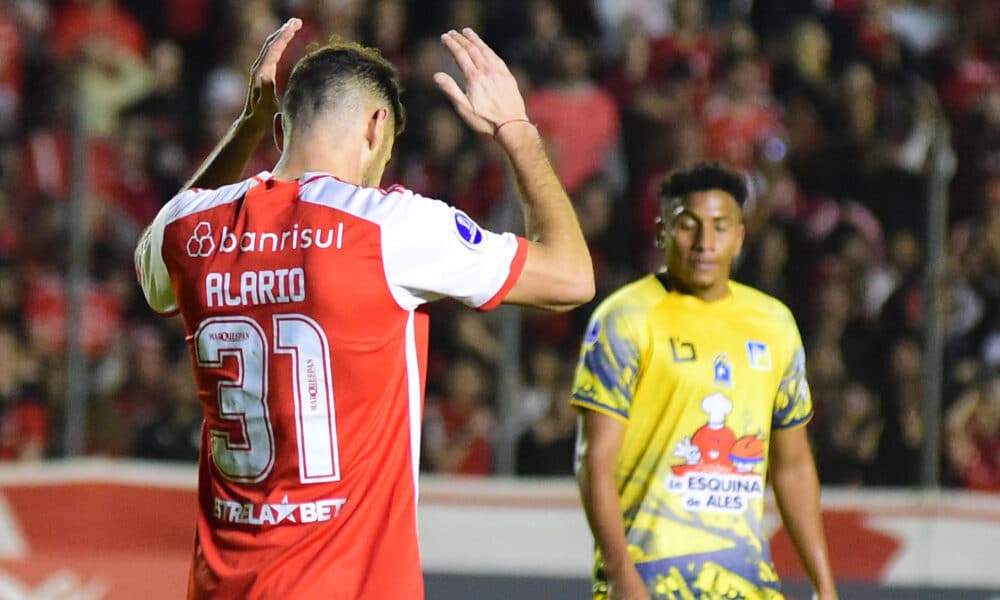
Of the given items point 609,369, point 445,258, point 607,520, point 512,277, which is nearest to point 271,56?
point 445,258

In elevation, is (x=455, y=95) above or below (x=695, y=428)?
above

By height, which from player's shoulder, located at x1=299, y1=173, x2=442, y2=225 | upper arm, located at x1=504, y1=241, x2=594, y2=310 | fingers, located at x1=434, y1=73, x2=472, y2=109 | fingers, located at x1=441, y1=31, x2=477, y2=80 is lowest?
upper arm, located at x1=504, y1=241, x2=594, y2=310

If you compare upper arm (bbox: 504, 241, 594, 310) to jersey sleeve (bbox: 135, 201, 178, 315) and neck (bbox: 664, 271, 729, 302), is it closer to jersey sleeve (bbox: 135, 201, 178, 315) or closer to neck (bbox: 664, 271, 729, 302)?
jersey sleeve (bbox: 135, 201, 178, 315)

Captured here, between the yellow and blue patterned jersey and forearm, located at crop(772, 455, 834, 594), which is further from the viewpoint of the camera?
forearm, located at crop(772, 455, 834, 594)

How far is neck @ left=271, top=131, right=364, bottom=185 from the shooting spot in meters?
3.45

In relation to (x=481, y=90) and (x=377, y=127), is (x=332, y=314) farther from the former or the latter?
(x=481, y=90)

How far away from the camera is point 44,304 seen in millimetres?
8570

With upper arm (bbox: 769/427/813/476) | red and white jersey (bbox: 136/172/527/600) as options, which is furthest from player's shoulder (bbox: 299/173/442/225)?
upper arm (bbox: 769/427/813/476)

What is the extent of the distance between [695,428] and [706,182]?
0.84m

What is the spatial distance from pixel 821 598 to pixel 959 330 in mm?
3672

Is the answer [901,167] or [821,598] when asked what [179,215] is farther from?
[901,167]

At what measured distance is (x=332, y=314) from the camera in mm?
3279

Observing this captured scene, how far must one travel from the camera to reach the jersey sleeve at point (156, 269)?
351 centimetres

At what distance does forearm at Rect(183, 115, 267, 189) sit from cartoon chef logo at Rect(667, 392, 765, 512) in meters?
1.80
